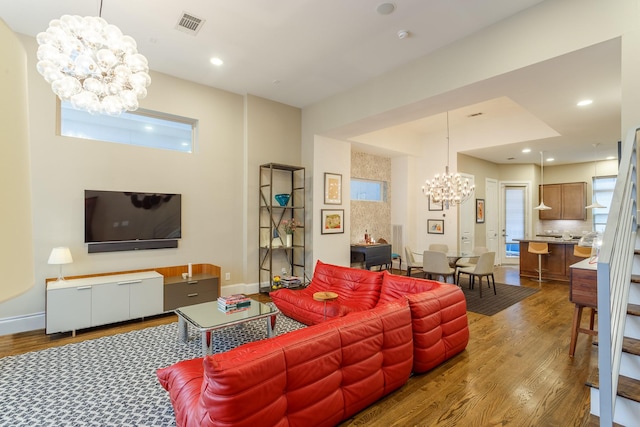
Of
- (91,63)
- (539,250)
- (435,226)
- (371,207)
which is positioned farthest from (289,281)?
(539,250)

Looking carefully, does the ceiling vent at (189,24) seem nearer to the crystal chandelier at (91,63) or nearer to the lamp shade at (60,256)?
the crystal chandelier at (91,63)

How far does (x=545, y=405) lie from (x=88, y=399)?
3.61 m

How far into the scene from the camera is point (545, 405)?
2.45 meters

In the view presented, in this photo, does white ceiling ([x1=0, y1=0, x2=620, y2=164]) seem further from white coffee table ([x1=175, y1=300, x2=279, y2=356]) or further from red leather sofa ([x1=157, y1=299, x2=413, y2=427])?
white coffee table ([x1=175, y1=300, x2=279, y2=356])

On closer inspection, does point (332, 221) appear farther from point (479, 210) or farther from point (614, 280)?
point (614, 280)

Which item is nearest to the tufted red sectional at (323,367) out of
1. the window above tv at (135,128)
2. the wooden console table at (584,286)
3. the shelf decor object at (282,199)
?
the wooden console table at (584,286)

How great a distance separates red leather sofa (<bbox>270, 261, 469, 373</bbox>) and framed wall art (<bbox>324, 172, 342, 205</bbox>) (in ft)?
6.76

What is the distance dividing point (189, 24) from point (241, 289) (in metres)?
4.13

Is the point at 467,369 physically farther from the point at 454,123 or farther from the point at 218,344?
the point at 454,123

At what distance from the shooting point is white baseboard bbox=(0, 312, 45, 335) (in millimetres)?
3746

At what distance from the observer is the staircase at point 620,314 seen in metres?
1.40

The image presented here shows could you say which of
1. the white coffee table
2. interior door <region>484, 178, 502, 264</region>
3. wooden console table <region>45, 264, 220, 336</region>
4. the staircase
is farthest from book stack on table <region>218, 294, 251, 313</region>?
interior door <region>484, 178, 502, 264</region>

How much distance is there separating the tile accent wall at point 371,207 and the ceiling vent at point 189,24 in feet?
15.6

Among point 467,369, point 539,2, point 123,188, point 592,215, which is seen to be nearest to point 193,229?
point 123,188
